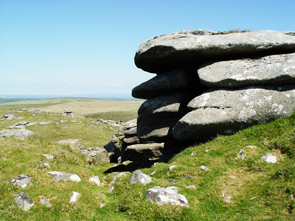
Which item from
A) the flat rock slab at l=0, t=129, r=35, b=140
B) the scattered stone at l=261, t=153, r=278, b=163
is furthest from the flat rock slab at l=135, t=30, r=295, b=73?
the flat rock slab at l=0, t=129, r=35, b=140

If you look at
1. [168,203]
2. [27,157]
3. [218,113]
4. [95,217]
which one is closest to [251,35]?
[218,113]

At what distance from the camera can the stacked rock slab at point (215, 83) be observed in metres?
17.8

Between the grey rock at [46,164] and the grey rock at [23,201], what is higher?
the grey rock at [46,164]

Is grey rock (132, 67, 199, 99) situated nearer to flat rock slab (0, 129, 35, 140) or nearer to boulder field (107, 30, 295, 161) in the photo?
boulder field (107, 30, 295, 161)

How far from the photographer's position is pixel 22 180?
1159cm

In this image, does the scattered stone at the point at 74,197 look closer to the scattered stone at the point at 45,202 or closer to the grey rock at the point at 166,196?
the scattered stone at the point at 45,202

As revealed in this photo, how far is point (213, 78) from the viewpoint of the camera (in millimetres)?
19969

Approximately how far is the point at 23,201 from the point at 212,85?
57.7ft

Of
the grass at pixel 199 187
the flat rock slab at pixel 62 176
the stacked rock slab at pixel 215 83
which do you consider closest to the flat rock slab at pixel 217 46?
the stacked rock slab at pixel 215 83

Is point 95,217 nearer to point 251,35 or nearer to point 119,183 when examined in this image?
point 119,183

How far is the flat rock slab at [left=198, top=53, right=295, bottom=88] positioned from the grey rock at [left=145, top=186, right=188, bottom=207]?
12.7 m

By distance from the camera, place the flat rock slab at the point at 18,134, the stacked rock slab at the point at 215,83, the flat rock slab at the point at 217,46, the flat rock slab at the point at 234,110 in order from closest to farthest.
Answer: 1. the flat rock slab at the point at 234,110
2. the stacked rock slab at the point at 215,83
3. the flat rock slab at the point at 217,46
4. the flat rock slab at the point at 18,134

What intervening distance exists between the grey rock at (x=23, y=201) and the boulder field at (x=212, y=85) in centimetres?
1340

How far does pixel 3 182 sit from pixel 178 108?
16.9 meters
